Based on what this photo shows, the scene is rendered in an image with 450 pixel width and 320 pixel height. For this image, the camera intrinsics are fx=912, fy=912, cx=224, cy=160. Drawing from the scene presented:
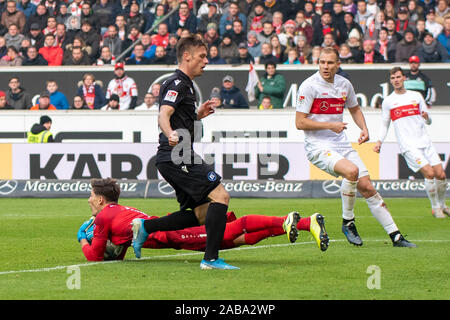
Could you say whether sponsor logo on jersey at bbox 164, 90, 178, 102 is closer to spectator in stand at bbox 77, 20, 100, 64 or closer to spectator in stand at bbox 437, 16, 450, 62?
spectator in stand at bbox 437, 16, 450, 62

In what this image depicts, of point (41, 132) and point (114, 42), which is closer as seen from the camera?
point (41, 132)

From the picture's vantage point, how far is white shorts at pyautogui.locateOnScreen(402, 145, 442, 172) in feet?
50.6

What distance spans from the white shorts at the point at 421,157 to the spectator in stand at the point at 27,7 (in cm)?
1453

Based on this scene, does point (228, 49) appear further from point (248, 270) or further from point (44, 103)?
point (248, 270)

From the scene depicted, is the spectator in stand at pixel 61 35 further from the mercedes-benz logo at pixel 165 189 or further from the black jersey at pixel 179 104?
the black jersey at pixel 179 104

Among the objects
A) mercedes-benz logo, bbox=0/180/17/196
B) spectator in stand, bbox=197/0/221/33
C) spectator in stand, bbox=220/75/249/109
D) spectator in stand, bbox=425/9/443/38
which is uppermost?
spectator in stand, bbox=425/9/443/38

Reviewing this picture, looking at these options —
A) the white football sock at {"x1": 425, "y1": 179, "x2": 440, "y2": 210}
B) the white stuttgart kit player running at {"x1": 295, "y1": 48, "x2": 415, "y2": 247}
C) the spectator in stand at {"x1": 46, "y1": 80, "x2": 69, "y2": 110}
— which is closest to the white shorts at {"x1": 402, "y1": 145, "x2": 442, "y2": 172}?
the white football sock at {"x1": 425, "y1": 179, "x2": 440, "y2": 210}

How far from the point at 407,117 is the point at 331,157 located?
4.96 m

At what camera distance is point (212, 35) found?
935 inches

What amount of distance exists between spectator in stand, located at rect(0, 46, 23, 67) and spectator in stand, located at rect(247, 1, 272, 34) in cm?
633

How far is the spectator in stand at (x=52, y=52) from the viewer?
2459 centimetres

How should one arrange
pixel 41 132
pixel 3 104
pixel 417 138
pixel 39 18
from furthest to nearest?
pixel 39 18 < pixel 3 104 < pixel 41 132 < pixel 417 138

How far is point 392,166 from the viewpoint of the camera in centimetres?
2016

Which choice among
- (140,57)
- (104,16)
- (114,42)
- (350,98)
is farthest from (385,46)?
(350,98)
